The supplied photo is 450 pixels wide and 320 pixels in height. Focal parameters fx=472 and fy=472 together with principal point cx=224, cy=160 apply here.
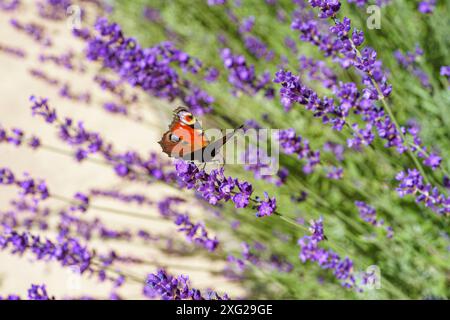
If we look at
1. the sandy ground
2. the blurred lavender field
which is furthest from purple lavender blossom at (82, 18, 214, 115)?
the sandy ground

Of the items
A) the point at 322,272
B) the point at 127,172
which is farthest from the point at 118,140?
the point at 322,272

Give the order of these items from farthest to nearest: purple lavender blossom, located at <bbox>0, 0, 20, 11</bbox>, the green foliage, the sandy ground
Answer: purple lavender blossom, located at <bbox>0, 0, 20, 11</bbox> → the sandy ground → the green foliage

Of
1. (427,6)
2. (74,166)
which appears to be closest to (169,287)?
(427,6)

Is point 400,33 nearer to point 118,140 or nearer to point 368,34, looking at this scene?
point 368,34

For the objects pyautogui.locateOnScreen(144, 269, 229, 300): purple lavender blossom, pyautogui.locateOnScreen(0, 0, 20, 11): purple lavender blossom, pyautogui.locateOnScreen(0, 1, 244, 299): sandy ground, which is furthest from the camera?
pyautogui.locateOnScreen(0, 0, 20, 11): purple lavender blossom

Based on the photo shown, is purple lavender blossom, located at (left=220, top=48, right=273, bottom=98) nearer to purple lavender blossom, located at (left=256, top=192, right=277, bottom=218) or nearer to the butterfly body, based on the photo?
the butterfly body

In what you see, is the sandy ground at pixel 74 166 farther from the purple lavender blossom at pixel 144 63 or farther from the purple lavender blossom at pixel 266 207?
the purple lavender blossom at pixel 266 207
